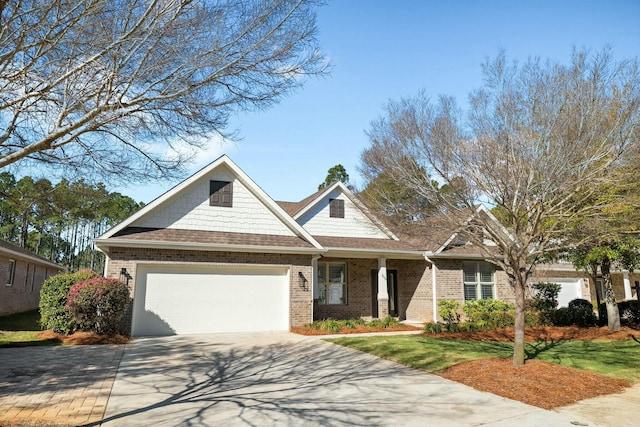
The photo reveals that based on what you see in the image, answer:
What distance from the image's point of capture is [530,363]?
27.2 ft

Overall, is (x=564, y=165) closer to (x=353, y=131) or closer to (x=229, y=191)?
(x=353, y=131)

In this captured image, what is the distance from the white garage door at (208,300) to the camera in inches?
527

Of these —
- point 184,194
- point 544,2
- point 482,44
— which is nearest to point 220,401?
point 482,44

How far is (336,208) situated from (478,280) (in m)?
6.88

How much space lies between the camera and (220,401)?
6.13 metres

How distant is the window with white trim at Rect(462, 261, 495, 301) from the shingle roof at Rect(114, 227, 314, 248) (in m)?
7.36

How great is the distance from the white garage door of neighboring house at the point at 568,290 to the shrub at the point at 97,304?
21.5m

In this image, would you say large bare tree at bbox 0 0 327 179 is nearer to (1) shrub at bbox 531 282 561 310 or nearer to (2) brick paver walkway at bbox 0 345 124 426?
(2) brick paver walkway at bbox 0 345 124 426

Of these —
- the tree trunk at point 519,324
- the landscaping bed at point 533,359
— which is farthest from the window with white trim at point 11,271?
the tree trunk at point 519,324

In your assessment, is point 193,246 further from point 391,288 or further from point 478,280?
point 478,280

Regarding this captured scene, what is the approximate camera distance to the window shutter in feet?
59.1

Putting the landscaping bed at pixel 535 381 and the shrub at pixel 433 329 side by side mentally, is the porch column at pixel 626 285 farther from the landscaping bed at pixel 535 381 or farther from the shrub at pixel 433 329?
the landscaping bed at pixel 535 381

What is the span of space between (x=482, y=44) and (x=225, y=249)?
9.57 metres

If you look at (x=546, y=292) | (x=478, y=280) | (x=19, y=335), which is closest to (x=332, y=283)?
(x=478, y=280)
